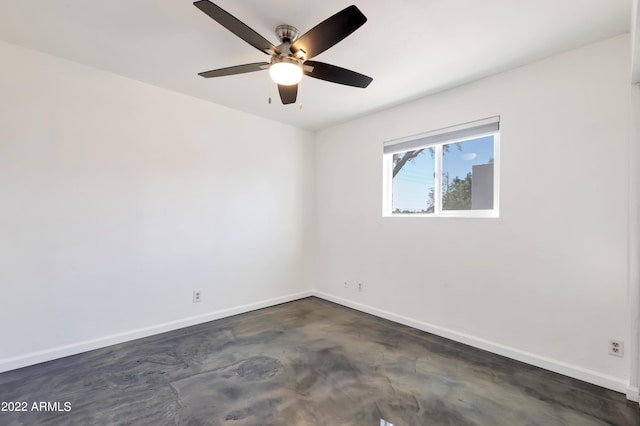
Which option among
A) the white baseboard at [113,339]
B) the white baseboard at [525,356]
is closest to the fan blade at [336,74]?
the white baseboard at [525,356]

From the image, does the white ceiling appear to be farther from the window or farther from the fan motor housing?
the window

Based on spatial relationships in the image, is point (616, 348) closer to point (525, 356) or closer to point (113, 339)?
point (525, 356)

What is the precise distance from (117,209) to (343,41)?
2507mm

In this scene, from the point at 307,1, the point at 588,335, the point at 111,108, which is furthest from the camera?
the point at 111,108

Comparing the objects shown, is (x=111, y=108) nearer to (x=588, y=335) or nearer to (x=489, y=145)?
(x=489, y=145)

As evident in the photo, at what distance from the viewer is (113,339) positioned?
2.70 metres

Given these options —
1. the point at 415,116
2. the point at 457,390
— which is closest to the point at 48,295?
the point at 457,390

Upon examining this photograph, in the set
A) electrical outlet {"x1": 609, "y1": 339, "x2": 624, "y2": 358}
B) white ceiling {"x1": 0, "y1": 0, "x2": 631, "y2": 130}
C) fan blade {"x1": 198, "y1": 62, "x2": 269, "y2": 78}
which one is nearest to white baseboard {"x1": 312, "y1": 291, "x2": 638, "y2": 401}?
electrical outlet {"x1": 609, "y1": 339, "x2": 624, "y2": 358}

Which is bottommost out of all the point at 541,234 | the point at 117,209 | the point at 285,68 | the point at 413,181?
the point at 541,234

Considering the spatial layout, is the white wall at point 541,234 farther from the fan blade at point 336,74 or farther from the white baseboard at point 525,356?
the fan blade at point 336,74

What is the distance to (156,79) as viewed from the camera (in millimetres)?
2807

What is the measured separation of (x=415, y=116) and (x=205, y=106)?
2374 mm

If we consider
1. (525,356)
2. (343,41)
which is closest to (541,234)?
(525,356)

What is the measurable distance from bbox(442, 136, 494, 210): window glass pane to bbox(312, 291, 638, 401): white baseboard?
1.25m
